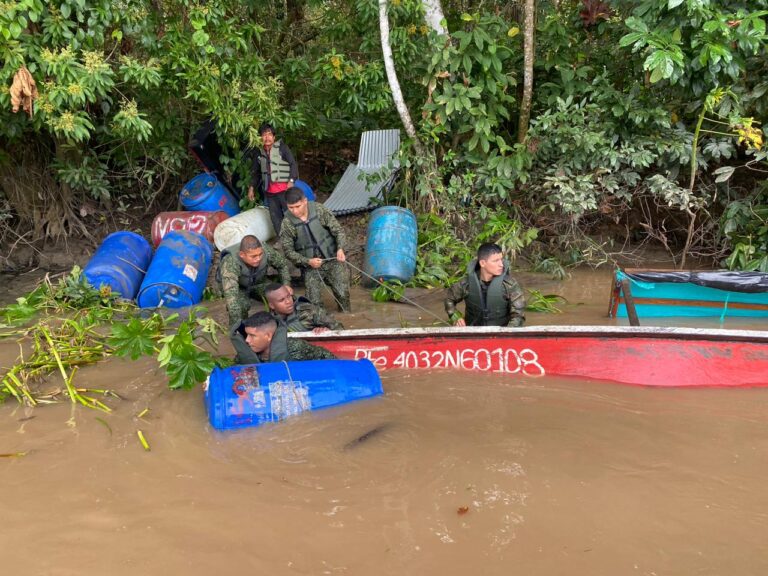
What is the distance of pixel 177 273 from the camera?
23.1 ft

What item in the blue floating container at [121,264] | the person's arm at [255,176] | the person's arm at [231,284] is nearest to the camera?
the person's arm at [231,284]

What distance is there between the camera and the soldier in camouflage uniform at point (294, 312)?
4941mm

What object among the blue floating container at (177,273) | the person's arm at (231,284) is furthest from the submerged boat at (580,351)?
the blue floating container at (177,273)

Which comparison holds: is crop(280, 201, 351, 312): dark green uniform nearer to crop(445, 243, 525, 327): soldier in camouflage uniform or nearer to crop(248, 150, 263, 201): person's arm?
crop(248, 150, 263, 201): person's arm

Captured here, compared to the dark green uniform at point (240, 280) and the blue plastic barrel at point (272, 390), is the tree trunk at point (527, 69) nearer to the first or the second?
the dark green uniform at point (240, 280)

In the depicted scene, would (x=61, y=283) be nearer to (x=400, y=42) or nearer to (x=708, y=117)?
(x=400, y=42)

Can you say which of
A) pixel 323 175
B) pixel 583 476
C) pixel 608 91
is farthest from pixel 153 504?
pixel 323 175

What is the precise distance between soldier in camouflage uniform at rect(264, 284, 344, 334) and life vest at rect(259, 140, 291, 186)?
2374mm

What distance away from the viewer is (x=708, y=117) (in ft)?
24.3

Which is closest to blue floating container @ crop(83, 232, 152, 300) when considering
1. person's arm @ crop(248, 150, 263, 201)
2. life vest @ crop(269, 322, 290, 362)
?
person's arm @ crop(248, 150, 263, 201)

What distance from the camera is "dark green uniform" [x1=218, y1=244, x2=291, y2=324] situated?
5750 millimetres

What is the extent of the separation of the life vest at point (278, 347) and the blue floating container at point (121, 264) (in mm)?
3179

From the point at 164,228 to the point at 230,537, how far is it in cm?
556

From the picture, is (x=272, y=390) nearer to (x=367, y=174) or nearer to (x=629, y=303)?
(x=629, y=303)
